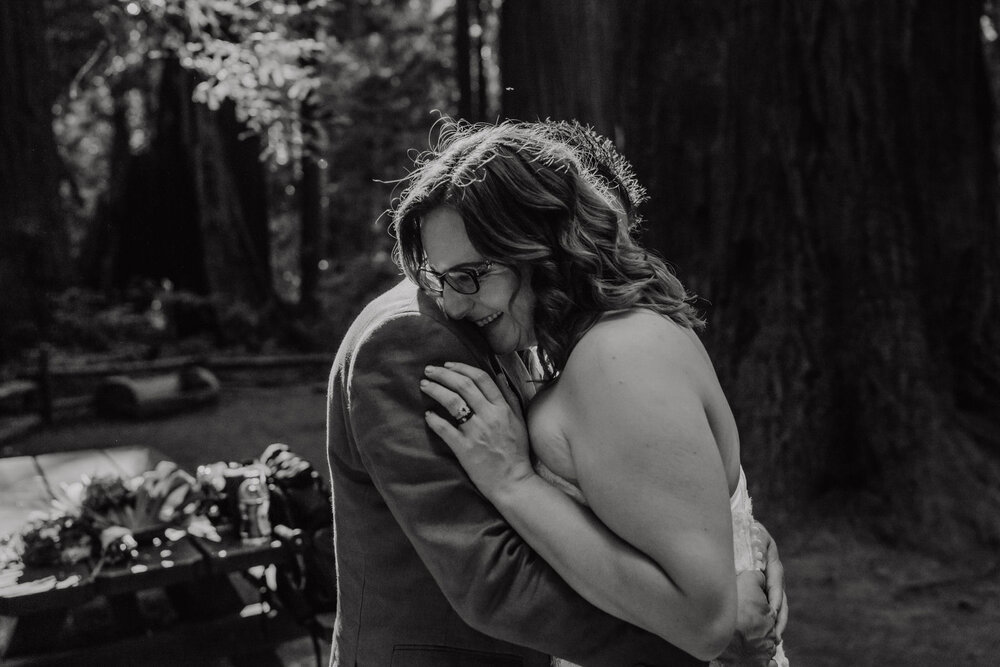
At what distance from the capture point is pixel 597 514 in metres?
1.72

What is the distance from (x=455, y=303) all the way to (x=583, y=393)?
0.29 m

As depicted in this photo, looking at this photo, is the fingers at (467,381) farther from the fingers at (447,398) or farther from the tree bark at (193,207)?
the tree bark at (193,207)

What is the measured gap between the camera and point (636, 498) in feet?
5.44

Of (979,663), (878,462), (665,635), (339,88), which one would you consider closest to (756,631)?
(665,635)

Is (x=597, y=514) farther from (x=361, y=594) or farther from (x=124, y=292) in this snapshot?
(x=124, y=292)

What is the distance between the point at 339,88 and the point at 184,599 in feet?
34.9

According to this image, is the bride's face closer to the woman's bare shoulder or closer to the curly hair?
the curly hair

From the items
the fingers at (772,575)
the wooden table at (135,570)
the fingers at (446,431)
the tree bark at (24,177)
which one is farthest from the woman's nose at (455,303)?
the tree bark at (24,177)

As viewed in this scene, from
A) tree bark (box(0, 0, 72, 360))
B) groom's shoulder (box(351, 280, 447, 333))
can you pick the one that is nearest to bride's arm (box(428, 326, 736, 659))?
groom's shoulder (box(351, 280, 447, 333))

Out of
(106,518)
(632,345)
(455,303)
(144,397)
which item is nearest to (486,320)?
(455,303)

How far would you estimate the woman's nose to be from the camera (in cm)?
184

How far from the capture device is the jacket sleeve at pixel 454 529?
1687 millimetres

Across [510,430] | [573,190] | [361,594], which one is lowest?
[361,594]

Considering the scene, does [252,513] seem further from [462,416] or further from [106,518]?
[462,416]
